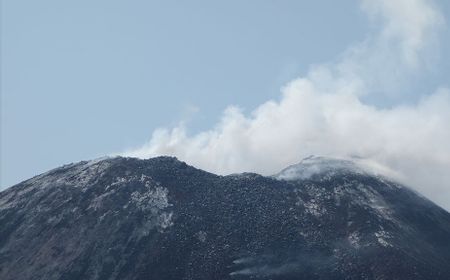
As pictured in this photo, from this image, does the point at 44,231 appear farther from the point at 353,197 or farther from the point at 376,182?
the point at 376,182

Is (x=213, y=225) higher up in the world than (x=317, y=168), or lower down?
lower down

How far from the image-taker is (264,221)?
224 ft

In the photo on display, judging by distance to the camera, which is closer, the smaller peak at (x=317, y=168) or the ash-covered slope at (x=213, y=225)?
the ash-covered slope at (x=213, y=225)

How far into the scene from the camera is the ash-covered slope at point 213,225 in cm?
6166

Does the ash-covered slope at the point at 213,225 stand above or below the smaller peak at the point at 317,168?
below

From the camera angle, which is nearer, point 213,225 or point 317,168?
point 213,225

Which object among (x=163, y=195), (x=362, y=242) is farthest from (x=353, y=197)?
(x=163, y=195)

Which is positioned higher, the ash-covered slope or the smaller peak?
the smaller peak

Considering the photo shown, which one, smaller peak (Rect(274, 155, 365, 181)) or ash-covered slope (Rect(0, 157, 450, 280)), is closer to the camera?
ash-covered slope (Rect(0, 157, 450, 280))

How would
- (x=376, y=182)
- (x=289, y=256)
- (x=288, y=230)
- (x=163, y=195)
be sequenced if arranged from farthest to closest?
(x=376, y=182) < (x=163, y=195) < (x=288, y=230) < (x=289, y=256)

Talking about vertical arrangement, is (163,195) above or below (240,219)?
above

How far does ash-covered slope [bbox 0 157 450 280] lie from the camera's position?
6166 cm

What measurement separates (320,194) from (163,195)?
20.2 metres

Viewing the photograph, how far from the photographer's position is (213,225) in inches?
2665
